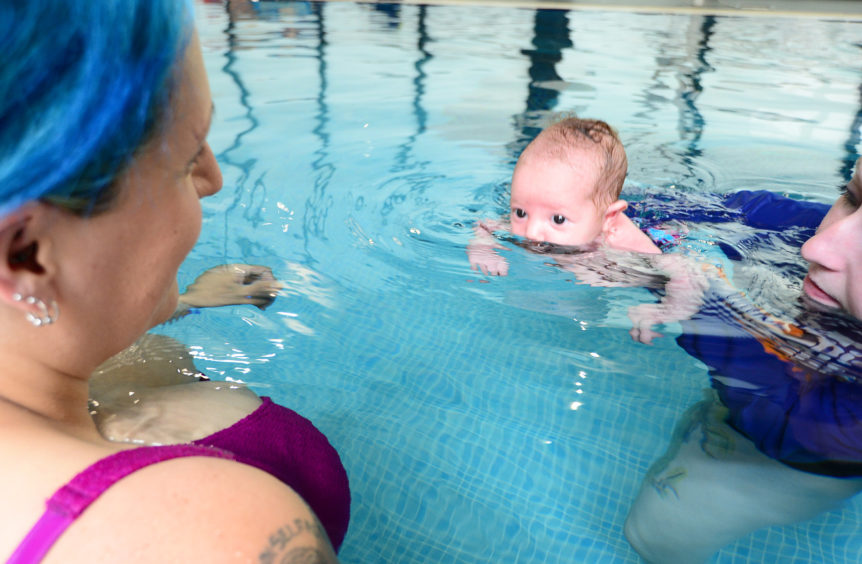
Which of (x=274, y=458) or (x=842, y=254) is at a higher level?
(x=842, y=254)

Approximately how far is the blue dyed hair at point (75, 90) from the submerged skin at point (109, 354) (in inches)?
1.6

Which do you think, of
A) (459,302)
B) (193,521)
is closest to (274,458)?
(193,521)

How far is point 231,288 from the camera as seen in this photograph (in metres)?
2.20

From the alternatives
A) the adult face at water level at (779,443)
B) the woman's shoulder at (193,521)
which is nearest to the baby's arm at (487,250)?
the adult face at water level at (779,443)

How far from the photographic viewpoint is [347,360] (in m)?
2.22

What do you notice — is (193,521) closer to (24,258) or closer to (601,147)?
(24,258)

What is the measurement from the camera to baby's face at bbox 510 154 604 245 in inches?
109

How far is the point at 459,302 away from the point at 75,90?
197 cm

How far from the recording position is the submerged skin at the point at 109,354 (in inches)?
27.2

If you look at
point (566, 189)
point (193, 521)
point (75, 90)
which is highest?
point (75, 90)

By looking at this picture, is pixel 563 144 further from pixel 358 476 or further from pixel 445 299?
pixel 358 476

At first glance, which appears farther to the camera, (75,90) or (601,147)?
(601,147)

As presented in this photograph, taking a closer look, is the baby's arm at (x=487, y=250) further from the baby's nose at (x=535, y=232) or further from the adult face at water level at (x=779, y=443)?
the adult face at water level at (x=779, y=443)

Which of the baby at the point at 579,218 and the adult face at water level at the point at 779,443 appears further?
the baby at the point at 579,218
